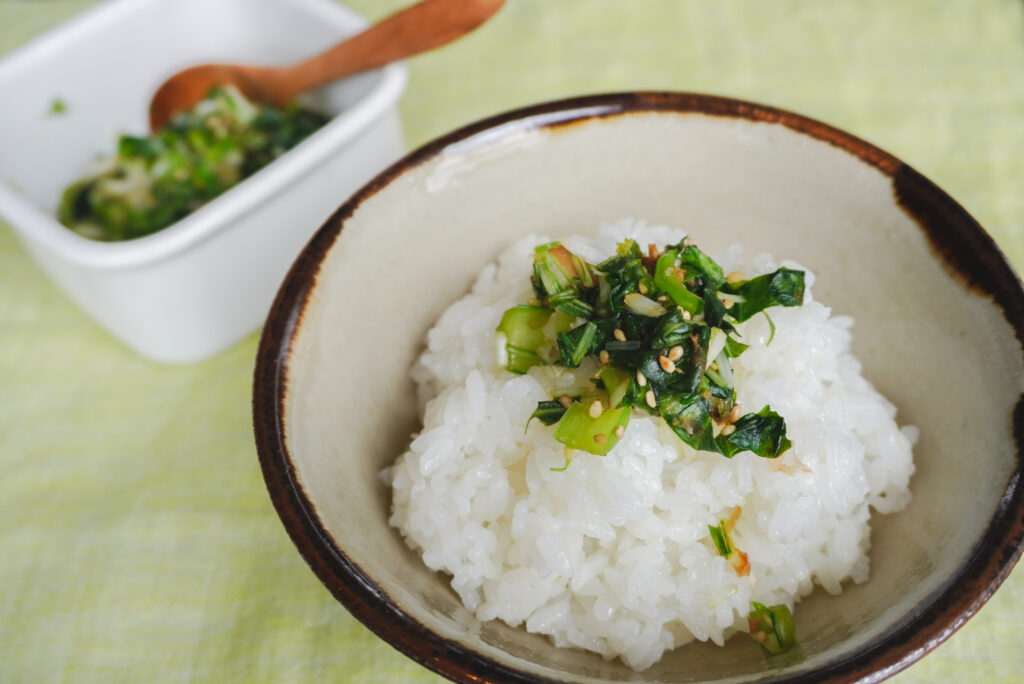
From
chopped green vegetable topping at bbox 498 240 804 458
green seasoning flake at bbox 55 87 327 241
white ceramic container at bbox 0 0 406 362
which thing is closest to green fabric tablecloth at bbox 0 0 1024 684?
white ceramic container at bbox 0 0 406 362

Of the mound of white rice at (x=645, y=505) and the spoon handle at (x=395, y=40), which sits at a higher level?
the spoon handle at (x=395, y=40)

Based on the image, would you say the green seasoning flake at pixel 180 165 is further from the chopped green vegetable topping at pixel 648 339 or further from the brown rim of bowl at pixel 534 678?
the chopped green vegetable topping at pixel 648 339

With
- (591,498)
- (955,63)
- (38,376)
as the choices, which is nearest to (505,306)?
(591,498)

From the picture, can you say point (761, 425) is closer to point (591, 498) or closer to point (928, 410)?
point (591, 498)

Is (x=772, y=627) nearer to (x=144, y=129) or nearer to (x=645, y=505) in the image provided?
(x=645, y=505)

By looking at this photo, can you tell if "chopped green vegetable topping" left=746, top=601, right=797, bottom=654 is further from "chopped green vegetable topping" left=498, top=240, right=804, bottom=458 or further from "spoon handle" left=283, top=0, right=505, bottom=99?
"spoon handle" left=283, top=0, right=505, bottom=99

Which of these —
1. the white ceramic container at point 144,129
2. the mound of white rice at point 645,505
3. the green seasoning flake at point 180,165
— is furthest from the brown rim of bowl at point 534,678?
the green seasoning flake at point 180,165
